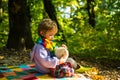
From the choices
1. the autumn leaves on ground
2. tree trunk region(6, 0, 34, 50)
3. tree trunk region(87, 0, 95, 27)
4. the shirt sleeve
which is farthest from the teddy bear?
tree trunk region(87, 0, 95, 27)

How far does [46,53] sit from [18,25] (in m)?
3.79

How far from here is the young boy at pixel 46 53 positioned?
530 centimetres

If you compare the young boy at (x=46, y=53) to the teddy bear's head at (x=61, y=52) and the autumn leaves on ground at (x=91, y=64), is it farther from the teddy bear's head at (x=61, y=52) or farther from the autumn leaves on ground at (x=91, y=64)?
the autumn leaves on ground at (x=91, y=64)

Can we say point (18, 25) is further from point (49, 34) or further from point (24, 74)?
point (49, 34)

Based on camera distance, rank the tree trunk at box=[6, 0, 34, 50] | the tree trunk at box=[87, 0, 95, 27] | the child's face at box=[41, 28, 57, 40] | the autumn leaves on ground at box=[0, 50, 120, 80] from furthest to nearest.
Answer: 1. the tree trunk at box=[87, 0, 95, 27]
2. the tree trunk at box=[6, 0, 34, 50]
3. the autumn leaves on ground at box=[0, 50, 120, 80]
4. the child's face at box=[41, 28, 57, 40]

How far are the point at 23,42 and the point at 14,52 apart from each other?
2.62ft

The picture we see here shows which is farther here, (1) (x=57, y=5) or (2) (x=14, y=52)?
(1) (x=57, y=5)

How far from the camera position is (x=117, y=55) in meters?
9.85

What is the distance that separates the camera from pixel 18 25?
29.6 ft

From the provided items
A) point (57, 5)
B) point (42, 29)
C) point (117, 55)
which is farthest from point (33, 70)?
point (57, 5)

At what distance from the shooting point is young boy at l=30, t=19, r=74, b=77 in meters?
5.30

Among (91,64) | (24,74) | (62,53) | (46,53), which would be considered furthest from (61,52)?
(91,64)

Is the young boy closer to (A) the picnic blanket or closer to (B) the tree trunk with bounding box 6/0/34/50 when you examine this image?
(A) the picnic blanket

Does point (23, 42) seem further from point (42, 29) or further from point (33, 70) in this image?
point (42, 29)
